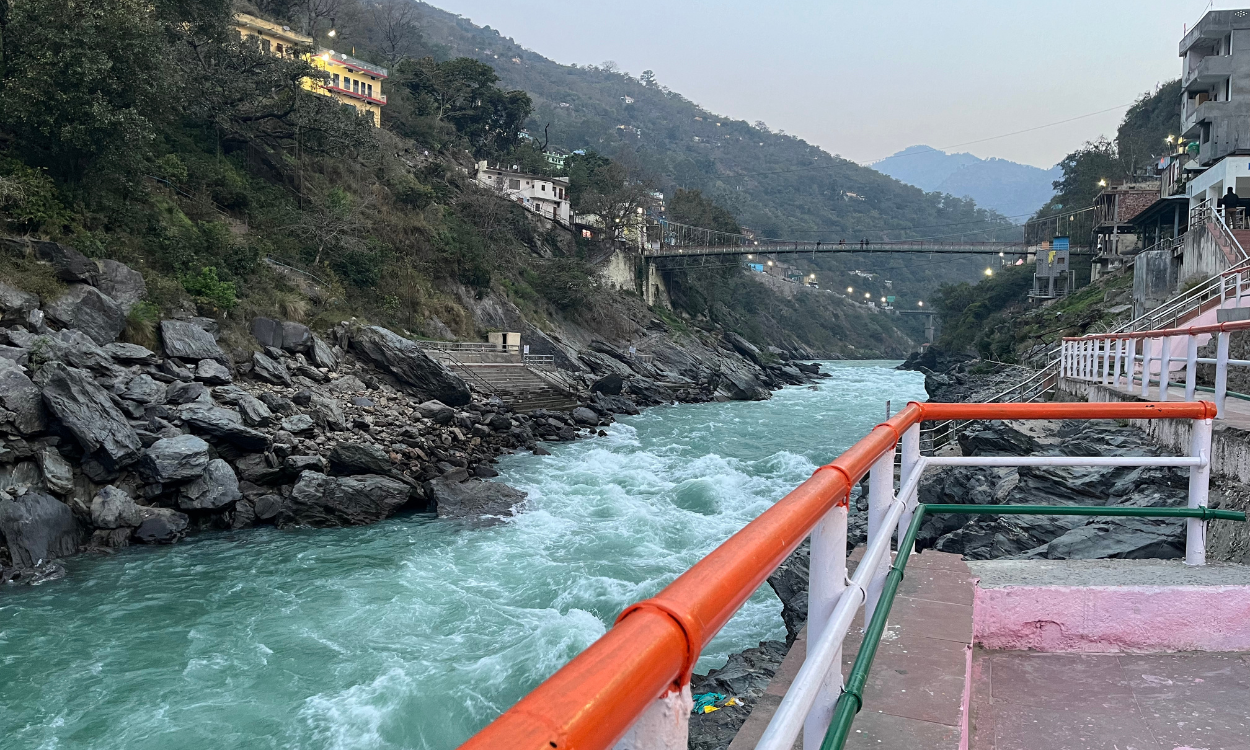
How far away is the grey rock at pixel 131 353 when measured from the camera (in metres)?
14.0

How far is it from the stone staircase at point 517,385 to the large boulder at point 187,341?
8.08 metres

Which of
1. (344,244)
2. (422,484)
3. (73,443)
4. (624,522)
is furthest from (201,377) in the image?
(344,244)

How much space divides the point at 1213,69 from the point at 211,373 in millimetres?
36667

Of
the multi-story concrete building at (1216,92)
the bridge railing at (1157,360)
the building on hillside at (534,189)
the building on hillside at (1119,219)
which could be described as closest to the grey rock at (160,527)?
the bridge railing at (1157,360)

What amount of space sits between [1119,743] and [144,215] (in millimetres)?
22308

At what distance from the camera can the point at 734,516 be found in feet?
44.3

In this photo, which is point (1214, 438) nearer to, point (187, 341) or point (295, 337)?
point (187, 341)

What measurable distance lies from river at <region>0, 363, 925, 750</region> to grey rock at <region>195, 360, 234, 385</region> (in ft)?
15.1

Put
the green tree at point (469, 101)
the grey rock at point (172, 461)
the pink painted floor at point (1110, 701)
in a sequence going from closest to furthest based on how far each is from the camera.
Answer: the pink painted floor at point (1110, 701)
the grey rock at point (172, 461)
the green tree at point (469, 101)

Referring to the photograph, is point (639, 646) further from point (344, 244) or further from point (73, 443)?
point (344, 244)

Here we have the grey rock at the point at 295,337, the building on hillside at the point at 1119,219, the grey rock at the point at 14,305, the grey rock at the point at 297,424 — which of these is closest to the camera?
the grey rock at the point at 14,305

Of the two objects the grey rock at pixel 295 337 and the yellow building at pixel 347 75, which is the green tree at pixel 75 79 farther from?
the yellow building at pixel 347 75

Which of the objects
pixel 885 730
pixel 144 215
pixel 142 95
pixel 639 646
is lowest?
pixel 885 730

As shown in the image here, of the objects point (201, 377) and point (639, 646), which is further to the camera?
point (201, 377)
